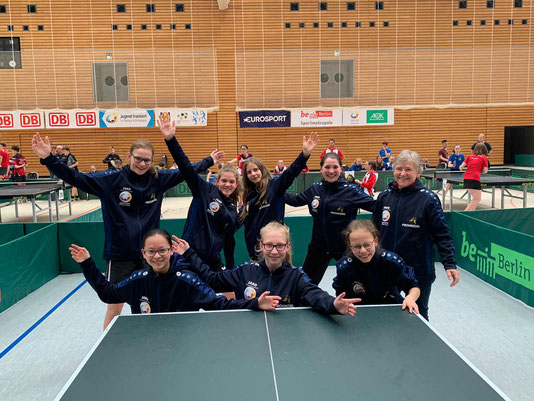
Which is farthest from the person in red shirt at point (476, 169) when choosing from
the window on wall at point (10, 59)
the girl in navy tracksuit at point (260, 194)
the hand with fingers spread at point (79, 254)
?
the window on wall at point (10, 59)

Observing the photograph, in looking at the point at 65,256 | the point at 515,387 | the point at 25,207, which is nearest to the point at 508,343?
the point at 515,387

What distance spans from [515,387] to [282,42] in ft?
54.5

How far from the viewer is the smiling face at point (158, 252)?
9.40 feet

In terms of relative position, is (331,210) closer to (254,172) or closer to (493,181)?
(254,172)

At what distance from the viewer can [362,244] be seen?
2910 mm

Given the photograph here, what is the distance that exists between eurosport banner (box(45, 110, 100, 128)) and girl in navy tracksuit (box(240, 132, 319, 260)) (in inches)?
577

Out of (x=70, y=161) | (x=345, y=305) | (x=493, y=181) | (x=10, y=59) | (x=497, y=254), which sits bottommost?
(x=497, y=254)

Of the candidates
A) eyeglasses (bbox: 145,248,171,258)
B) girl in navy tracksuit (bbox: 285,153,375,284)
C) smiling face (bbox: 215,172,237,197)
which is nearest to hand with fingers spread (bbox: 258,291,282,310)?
eyeglasses (bbox: 145,248,171,258)

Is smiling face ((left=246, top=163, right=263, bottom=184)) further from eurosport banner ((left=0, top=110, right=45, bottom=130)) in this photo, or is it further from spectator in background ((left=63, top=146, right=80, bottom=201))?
eurosport banner ((left=0, top=110, right=45, bottom=130))

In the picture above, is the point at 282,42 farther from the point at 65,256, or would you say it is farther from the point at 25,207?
the point at 65,256

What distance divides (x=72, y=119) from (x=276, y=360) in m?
17.1

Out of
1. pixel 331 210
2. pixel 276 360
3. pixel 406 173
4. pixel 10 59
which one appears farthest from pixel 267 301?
pixel 10 59

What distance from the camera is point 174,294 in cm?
296

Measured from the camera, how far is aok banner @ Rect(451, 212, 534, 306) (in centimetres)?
526
